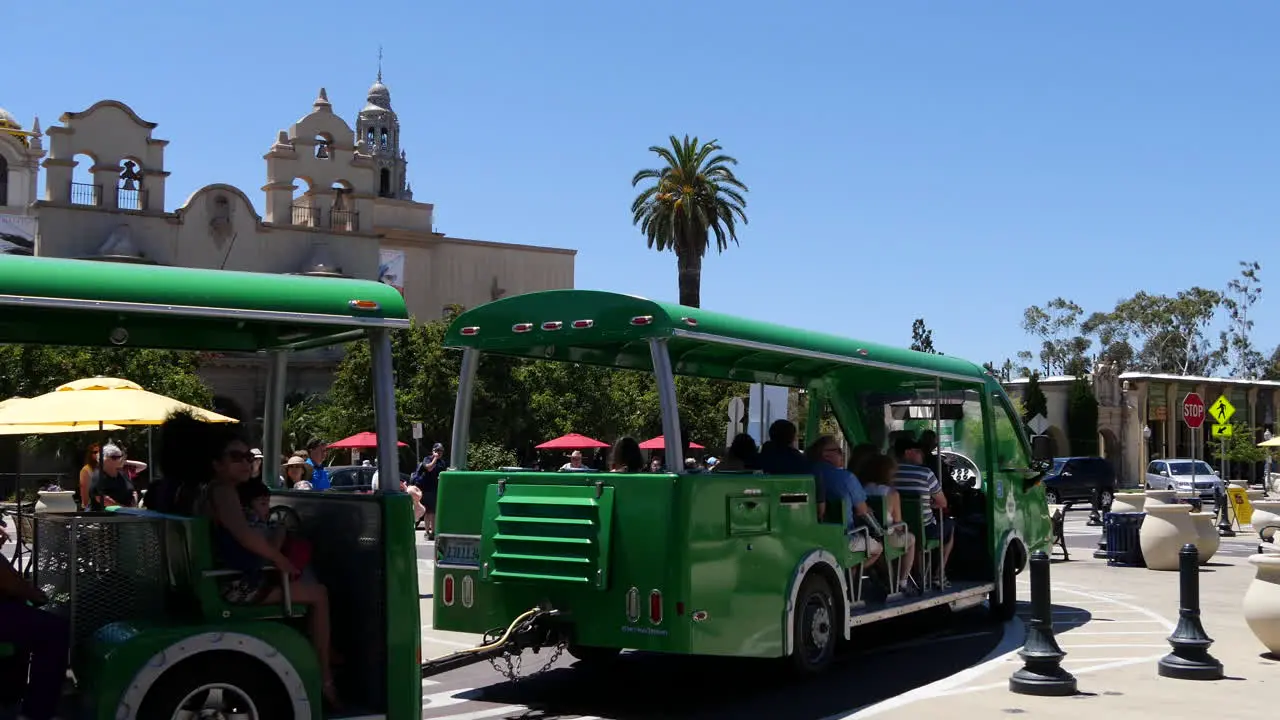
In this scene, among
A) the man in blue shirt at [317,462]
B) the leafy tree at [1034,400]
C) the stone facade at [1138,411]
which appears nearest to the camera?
the man in blue shirt at [317,462]

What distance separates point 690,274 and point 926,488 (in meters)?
43.8

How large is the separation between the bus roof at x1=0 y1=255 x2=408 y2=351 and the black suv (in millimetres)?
39842

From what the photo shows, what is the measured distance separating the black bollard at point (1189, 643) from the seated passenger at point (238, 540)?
6.73 m

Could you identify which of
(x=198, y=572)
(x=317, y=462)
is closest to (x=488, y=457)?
(x=317, y=462)

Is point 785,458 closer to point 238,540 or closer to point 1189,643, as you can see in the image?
point 1189,643

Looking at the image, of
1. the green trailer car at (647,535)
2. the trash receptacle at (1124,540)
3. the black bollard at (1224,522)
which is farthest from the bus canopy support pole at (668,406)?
the black bollard at (1224,522)

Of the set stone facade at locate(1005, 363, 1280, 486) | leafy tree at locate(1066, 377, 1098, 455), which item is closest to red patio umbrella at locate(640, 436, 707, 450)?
stone facade at locate(1005, 363, 1280, 486)

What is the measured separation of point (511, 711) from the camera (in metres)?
9.55

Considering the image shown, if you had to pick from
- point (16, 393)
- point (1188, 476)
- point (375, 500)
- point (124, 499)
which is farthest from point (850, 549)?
point (1188, 476)

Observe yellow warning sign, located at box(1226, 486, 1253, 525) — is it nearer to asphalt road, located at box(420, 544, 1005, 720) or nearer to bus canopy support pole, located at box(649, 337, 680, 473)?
asphalt road, located at box(420, 544, 1005, 720)

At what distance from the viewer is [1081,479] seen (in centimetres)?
4428

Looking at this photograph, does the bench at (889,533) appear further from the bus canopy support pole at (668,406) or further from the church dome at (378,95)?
the church dome at (378,95)

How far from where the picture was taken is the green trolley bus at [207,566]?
20.2ft

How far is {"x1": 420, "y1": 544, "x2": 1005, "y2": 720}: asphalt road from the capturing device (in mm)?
9547
